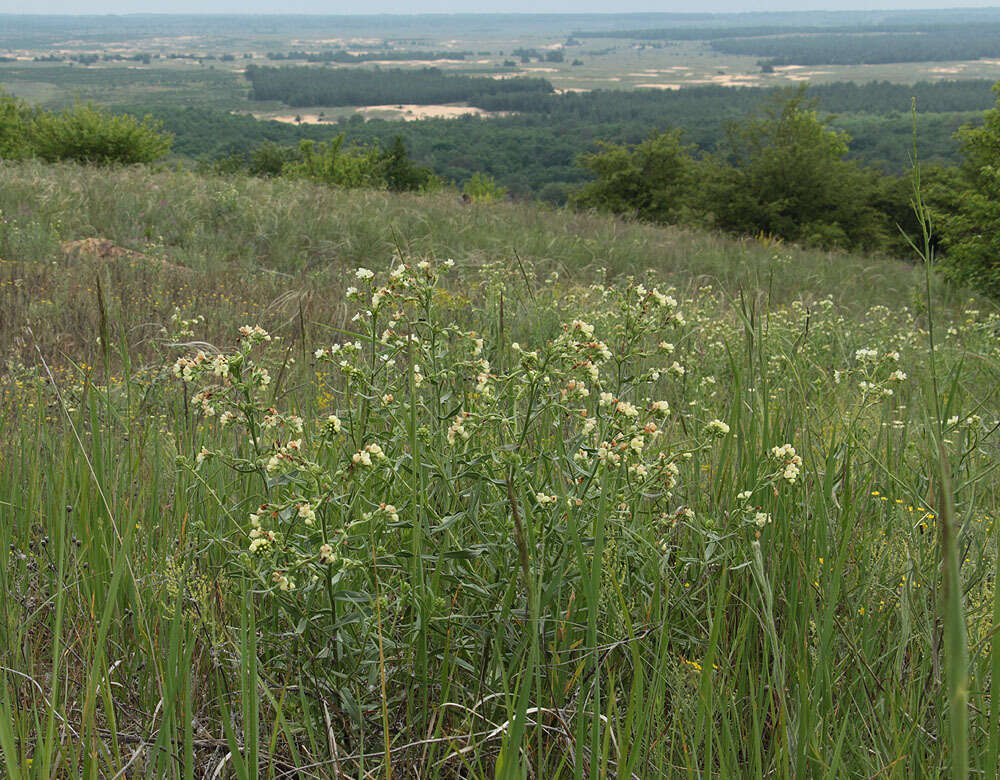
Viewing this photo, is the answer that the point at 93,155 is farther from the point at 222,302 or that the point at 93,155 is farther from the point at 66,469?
the point at 66,469

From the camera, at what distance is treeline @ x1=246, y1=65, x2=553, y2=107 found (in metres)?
138

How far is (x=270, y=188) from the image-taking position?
12.4 metres

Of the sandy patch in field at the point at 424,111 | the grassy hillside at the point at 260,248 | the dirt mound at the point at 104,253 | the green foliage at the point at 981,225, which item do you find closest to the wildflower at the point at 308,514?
the grassy hillside at the point at 260,248

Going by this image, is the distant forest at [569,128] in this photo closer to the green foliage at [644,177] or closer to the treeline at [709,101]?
the treeline at [709,101]

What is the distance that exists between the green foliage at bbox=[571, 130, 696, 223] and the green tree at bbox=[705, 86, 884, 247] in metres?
3.25

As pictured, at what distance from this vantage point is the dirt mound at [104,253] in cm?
712

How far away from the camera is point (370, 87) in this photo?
146875mm

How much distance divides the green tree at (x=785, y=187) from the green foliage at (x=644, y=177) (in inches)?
128

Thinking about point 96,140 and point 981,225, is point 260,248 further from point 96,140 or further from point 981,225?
point 96,140

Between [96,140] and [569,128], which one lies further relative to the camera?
[569,128]

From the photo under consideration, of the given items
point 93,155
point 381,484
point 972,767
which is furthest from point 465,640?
point 93,155

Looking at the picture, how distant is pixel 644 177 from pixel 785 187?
22.6 feet

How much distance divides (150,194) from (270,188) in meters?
2.31

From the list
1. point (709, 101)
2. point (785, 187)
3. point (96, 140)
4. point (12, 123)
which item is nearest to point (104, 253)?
point (96, 140)
